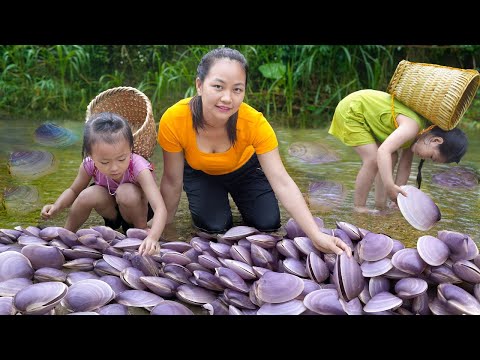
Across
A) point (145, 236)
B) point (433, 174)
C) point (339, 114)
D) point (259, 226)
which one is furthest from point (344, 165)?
point (145, 236)

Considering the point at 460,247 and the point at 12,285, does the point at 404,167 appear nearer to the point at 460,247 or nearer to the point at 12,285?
the point at 460,247

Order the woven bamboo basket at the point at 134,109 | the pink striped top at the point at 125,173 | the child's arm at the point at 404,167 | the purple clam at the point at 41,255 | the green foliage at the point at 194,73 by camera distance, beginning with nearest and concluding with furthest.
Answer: the purple clam at the point at 41,255 < the pink striped top at the point at 125,173 < the woven bamboo basket at the point at 134,109 < the child's arm at the point at 404,167 < the green foliage at the point at 194,73

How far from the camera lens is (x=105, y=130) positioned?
2250mm

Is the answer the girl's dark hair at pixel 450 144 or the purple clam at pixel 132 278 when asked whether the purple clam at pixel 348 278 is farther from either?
the girl's dark hair at pixel 450 144

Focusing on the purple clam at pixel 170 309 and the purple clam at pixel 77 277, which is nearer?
the purple clam at pixel 170 309

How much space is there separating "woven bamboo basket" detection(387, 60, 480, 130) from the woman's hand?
0.94 meters

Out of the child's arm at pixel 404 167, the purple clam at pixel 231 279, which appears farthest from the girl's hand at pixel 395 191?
the purple clam at pixel 231 279

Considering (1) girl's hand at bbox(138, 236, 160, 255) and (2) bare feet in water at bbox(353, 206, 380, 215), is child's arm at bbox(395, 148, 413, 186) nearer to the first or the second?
(2) bare feet in water at bbox(353, 206, 380, 215)

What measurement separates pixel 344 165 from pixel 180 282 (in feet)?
6.71

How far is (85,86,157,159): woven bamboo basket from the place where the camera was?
2.59 m

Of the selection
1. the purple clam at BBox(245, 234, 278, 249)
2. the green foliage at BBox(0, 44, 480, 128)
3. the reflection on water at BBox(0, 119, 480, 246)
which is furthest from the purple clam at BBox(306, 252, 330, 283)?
the green foliage at BBox(0, 44, 480, 128)

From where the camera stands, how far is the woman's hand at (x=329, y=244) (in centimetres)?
215

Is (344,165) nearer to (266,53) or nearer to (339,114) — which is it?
(339,114)

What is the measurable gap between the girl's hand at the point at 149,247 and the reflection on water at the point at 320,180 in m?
0.37
